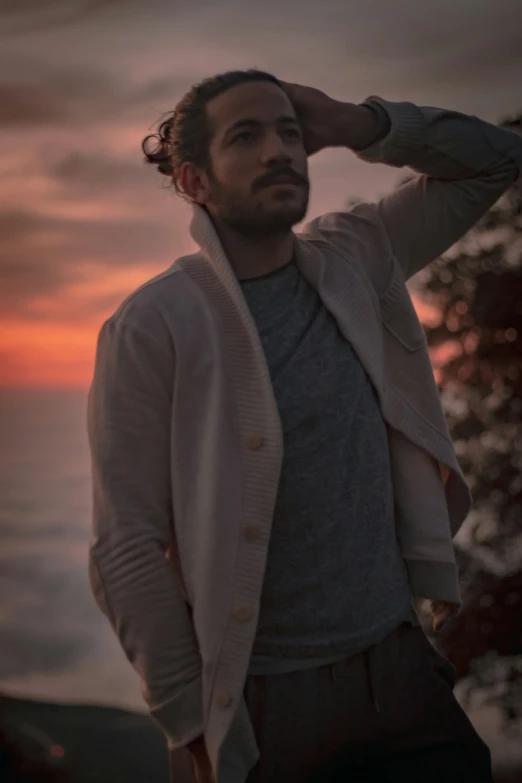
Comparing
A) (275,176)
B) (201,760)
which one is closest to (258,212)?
(275,176)

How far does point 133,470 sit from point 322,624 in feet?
1.38

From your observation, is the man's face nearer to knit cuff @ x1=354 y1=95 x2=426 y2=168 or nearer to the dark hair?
the dark hair

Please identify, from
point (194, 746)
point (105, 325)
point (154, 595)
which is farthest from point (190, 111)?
point (194, 746)

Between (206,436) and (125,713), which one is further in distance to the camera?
(125,713)

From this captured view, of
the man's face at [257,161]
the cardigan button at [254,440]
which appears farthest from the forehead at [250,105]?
the cardigan button at [254,440]

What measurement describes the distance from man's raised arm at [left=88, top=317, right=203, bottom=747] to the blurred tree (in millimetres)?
6467

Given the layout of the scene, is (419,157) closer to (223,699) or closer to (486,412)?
(223,699)

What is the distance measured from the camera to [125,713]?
7430 mm

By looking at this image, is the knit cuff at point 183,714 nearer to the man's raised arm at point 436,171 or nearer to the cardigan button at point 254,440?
the cardigan button at point 254,440

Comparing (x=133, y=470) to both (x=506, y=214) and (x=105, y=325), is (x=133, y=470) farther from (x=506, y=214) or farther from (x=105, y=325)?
(x=506, y=214)

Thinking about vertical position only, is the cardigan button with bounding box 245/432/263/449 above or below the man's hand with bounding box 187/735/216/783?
above

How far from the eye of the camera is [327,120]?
186cm

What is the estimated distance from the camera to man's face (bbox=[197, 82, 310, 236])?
66.8 inches

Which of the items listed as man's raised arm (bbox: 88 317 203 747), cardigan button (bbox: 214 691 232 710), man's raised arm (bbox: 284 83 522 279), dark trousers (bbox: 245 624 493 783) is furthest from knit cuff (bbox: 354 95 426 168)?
cardigan button (bbox: 214 691 232 710)
